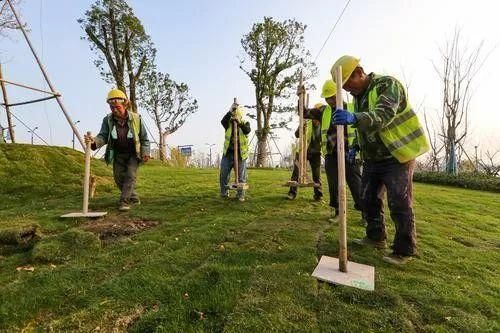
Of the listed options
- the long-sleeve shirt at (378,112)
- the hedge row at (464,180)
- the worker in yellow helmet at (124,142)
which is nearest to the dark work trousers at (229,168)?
the worker in yellow helmet at (124,142)

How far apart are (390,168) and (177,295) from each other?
8.36 feet

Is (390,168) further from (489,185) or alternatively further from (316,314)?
(489,185)

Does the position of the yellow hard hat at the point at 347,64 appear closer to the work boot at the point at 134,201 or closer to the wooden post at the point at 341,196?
the wooden post at the point at 341,196

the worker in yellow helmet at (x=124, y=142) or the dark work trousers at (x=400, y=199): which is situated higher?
the worker in yellow helmet at (x=124, y=142)

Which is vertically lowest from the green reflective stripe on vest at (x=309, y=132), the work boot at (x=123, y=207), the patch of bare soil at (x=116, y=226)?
the patch of bare soil at (x=116, y=226)

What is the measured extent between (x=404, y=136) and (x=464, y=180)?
15.4 m

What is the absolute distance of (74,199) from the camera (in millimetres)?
7141

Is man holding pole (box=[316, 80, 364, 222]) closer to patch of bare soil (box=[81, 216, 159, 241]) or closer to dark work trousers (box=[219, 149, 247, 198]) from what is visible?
dark work trousers (box=[219, 149, 247, 198])

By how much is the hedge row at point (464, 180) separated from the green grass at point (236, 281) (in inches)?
458

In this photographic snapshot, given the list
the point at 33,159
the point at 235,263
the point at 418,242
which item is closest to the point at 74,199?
the point at 33,159

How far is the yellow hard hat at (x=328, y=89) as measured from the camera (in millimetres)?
5277

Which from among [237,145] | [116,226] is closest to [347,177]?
[237,145]

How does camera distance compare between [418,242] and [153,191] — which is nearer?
[418,242]

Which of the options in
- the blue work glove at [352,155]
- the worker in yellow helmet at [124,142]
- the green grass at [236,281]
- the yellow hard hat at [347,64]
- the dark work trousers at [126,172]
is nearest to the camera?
the green grass at [236,281]
